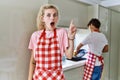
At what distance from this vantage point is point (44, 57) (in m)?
0.98

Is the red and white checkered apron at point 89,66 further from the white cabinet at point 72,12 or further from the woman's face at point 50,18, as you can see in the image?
the woman's face at point 50,18

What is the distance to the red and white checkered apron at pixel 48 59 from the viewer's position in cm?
98

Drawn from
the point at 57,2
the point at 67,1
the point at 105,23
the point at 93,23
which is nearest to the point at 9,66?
the point at 57,2

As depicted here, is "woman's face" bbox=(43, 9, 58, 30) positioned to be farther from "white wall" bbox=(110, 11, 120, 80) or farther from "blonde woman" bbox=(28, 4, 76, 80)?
"white wall" bbox=(110, 11, 120, 80)

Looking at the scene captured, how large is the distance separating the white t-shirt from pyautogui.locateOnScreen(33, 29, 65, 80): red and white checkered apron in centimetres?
112

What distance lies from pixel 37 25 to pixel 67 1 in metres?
1.09

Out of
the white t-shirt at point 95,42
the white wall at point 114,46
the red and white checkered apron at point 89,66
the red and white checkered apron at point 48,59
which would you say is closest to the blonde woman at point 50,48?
the red and white checkered apron at point 48,59

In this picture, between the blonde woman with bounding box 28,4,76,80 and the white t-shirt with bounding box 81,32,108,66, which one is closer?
the blonde woman with bounding box 28,4,76,80

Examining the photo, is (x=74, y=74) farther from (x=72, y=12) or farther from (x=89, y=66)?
(x=72, y=12)

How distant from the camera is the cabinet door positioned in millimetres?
1863

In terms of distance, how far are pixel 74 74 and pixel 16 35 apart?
46.9 inches

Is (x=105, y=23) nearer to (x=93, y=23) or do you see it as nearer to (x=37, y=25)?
(x=93, y=23)

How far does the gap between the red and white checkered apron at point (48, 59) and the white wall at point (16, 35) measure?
123 millimetres

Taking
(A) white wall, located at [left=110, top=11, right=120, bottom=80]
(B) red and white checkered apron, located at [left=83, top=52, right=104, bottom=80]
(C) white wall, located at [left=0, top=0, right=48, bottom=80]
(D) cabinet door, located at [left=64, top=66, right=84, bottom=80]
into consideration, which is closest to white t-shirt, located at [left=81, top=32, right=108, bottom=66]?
(B) red and white checkered apron, located at [left=83, top=52, right=104, bottom=80]
